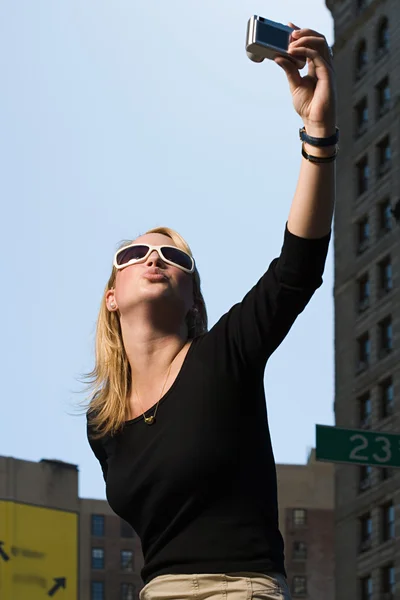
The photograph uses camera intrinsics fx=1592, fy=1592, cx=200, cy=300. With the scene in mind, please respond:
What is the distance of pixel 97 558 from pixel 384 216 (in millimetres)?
57898

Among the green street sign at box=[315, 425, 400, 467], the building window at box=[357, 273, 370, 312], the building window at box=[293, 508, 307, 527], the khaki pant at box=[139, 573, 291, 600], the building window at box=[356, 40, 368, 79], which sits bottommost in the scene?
the khaki pant at box=[139, 573, 291, 600]

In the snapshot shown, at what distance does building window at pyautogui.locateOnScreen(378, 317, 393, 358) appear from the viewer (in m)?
65.6

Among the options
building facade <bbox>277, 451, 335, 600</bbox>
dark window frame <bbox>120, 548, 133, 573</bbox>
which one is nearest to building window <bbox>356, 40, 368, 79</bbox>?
building facade <bbox>277, 451, 335, 600</bbox>

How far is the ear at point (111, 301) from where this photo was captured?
501cm

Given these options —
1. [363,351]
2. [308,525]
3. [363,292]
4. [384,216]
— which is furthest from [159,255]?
[308,525]

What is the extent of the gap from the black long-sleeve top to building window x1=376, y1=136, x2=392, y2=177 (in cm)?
6546

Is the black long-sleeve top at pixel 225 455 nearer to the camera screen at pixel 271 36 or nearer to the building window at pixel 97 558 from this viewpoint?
the camera screen at pixel 271 36

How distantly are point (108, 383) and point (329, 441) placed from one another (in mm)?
16278

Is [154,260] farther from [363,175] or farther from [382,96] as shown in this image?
[363,175]

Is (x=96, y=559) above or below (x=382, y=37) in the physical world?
below

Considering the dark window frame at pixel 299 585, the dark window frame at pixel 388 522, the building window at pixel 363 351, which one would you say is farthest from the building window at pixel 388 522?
the dark window frame at pixel 299 585

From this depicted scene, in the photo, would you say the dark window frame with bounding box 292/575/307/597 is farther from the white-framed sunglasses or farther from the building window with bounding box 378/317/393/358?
the white-framed sunglasses

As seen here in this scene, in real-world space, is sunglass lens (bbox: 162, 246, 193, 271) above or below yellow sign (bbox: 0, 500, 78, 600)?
below

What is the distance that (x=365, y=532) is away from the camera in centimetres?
6638
